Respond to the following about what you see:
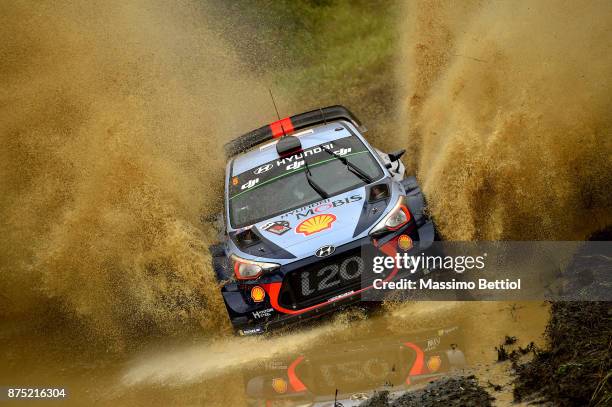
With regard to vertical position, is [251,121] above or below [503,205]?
above

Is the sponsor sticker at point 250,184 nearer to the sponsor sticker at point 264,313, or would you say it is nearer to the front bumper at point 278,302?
the front bumper at point 278,302

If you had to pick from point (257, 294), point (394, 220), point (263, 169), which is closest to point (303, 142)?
point (263, 169)

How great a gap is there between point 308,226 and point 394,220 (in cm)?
83

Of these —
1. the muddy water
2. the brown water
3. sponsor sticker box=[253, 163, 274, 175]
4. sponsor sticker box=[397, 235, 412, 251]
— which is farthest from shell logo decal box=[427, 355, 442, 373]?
sponsor sticker box=[253, 163, 274, 175]

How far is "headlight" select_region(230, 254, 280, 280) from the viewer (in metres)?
7.16

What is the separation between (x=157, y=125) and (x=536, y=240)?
6.78 m

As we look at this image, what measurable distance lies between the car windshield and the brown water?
1.21 metres

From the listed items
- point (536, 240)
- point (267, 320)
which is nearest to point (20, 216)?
point (267, 320)

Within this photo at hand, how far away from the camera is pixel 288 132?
9375mm

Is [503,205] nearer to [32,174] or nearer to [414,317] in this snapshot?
[414,317]

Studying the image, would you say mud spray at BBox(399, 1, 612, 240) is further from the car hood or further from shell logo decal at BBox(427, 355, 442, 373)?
shell logo decal at BBox(427, 355, 442, 373)

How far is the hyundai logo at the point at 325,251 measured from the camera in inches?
273

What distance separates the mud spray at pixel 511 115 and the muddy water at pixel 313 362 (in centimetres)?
177

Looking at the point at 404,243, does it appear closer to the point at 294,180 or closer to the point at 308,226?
the point at 308,226
